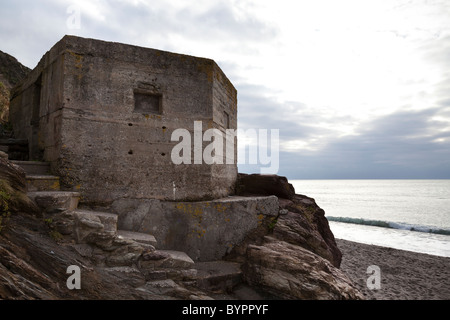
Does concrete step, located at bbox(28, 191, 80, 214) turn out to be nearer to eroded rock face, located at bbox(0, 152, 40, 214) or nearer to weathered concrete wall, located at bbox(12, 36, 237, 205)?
eroded rock face, located at bbox(0, 152, 40, 214)

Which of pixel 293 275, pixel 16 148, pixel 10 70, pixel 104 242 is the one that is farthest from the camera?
pixel 10 70

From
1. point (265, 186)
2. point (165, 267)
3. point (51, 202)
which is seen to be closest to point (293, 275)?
point (165, 267)

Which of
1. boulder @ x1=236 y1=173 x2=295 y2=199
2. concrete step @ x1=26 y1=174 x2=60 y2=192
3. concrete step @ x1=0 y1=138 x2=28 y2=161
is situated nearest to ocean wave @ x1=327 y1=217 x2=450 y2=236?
boulder @ x1=236 y1=173 x2=295 y2=199

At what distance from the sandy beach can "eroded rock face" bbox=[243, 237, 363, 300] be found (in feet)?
13.6

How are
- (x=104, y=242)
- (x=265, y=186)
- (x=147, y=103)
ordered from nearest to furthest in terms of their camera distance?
(x=104, y=242) → (x=147, y=103) → (x=265, y=186)

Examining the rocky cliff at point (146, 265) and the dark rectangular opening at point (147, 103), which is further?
the dark rectangular opening at point (147, 103)

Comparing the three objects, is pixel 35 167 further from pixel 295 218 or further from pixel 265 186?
pixel 295 218

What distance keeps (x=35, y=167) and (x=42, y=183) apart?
76cm

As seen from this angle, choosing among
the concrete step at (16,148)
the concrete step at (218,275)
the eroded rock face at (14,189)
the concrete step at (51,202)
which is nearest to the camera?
the eroded rock face at (14,189)

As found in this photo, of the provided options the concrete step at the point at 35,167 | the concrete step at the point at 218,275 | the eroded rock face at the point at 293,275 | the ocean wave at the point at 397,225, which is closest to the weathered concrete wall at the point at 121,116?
the concrete step at the point at 35,167

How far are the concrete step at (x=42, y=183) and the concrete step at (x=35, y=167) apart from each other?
485 mm

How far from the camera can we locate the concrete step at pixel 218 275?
555 cm

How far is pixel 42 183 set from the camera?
5203 millimetres

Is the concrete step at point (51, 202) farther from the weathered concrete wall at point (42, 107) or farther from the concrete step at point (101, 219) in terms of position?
the weathered concrete wall at point (42, 107)
